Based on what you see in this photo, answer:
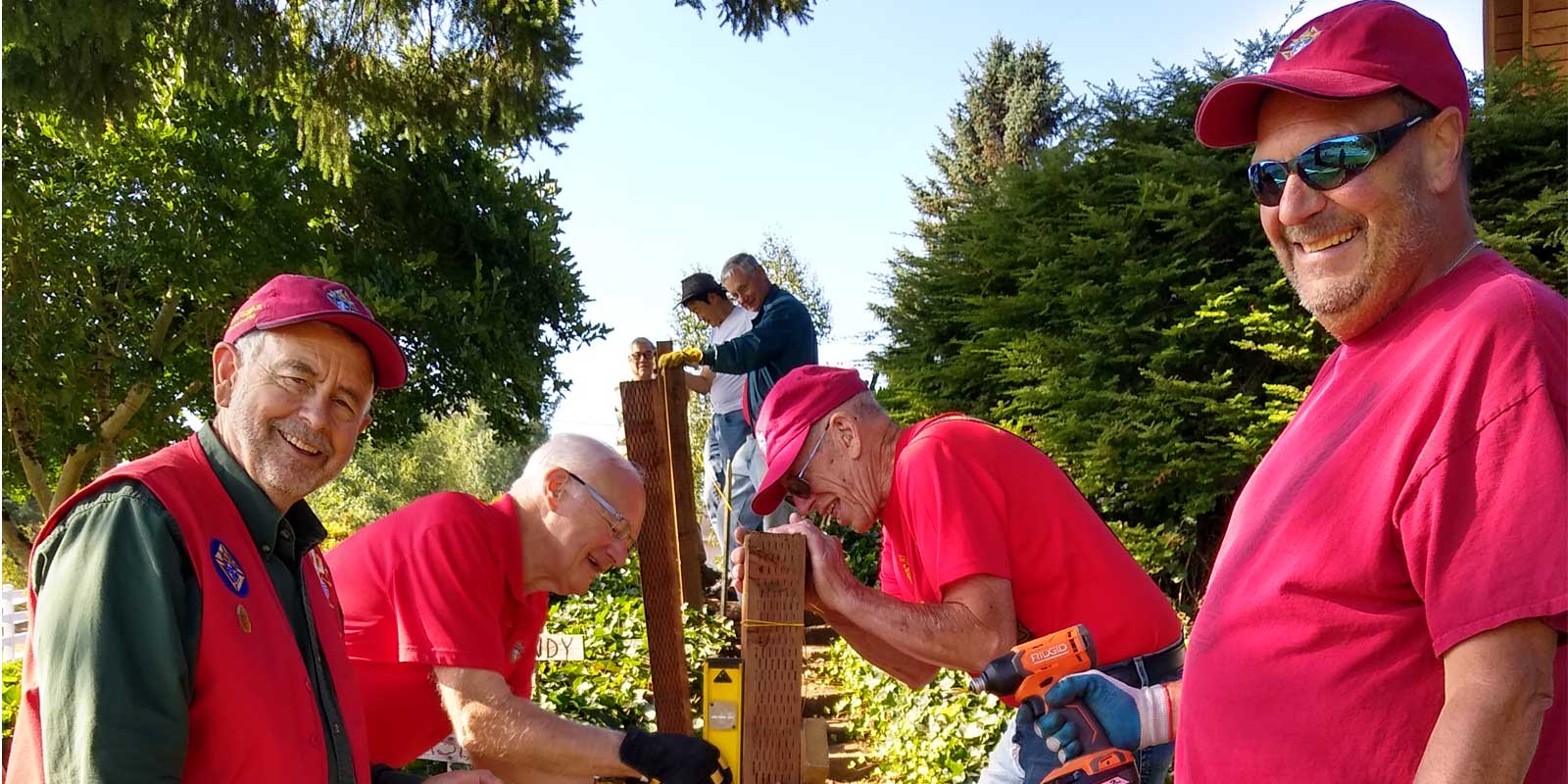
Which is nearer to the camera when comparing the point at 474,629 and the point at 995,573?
the point at 995,573

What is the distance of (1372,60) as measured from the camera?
1.48m

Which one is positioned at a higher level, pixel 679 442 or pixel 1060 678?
pixel 679 442

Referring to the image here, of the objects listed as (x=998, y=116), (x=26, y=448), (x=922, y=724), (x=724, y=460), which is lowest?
(x=922, y=724)

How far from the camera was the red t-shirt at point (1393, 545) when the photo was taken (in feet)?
3.97

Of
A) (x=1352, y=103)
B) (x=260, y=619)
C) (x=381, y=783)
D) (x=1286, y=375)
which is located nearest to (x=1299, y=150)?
(x=1352, y=103)

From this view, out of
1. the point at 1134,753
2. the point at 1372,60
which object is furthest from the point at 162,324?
the point at 1372,60

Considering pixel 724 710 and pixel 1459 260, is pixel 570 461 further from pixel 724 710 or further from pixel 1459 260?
pixel 1459 260

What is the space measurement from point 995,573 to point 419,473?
112ft

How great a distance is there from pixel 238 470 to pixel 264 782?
553 mm

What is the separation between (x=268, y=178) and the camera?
11883mm

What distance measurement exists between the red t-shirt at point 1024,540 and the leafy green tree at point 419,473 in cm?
2352

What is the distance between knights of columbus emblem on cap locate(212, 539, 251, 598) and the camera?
5.74 ft

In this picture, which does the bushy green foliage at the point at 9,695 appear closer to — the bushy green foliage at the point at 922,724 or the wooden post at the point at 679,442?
the wooden post at the point at 679,442

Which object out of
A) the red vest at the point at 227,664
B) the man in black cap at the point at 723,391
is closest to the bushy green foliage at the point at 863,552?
the man in black cap at the point at 723,391
